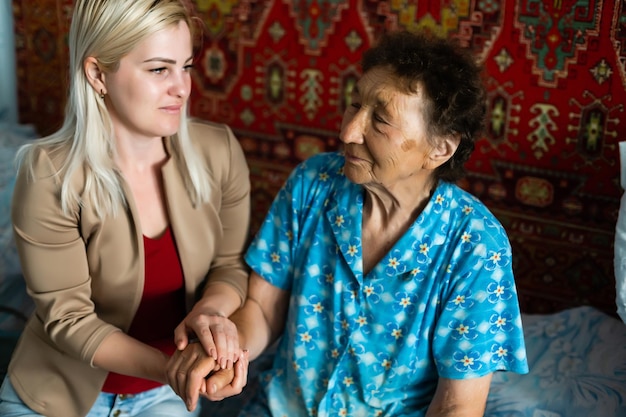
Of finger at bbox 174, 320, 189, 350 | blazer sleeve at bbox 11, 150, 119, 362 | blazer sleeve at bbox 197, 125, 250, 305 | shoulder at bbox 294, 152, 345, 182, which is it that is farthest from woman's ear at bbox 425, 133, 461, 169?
blazer sleeve at bbox 11, 150, 119, 362

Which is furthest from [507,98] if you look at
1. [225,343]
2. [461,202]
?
[225,343]

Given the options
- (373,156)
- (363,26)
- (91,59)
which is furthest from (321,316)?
(363,26)

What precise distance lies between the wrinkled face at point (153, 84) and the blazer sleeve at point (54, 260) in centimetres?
20

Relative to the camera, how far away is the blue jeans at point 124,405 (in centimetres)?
175

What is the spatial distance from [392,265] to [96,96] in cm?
72

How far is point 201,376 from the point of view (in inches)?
59.0

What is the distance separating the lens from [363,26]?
2262 millimetres

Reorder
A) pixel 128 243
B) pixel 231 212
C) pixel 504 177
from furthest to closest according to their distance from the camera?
pixel 504 177, pixel 231 212, pixel 128 243

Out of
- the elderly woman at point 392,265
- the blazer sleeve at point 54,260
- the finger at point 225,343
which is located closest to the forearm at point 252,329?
the elderly woman at point 392,265

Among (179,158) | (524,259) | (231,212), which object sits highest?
(179,158)

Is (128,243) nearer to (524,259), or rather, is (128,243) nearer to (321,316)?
(321,316)

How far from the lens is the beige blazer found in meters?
1.63

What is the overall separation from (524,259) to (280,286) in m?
0.79

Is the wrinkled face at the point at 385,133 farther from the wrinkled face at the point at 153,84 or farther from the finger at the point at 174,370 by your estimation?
the finger at the point at 174,370
